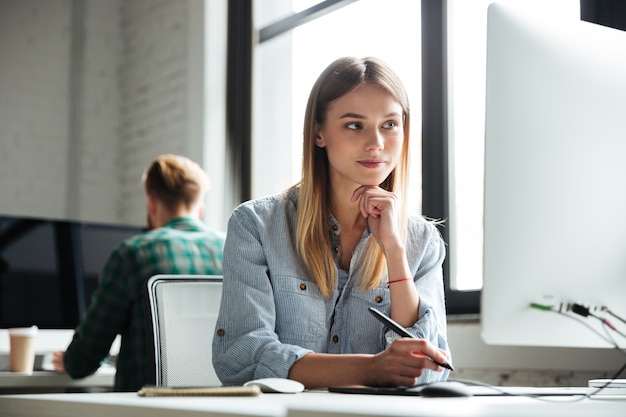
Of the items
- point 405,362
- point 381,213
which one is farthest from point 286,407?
point 381,213

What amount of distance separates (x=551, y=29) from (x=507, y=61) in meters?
0.08

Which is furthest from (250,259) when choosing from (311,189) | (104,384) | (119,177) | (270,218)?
(119,177)

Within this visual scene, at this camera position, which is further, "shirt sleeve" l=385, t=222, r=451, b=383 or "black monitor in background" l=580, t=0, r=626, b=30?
"black monitor in background" l=580, t=0, r=626, b=30

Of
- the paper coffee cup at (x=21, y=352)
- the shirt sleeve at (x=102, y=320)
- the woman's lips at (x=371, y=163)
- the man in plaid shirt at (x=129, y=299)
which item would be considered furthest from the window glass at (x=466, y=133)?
the paper coffee cup at (x=21, y=352)

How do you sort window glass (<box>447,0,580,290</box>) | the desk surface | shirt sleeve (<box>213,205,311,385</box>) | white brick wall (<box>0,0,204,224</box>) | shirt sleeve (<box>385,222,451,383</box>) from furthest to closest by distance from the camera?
white brick wall (<box>0,0,204,224</box>) < window glass (<box>447,0,580,290</box>) < shirt sleeve (<box>385,222,451,383</box>) < shirt sleeve (<box>213,205,311,385</box>) < the desk surface

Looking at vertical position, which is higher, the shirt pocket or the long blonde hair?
the long blonde hair

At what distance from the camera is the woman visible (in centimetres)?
154

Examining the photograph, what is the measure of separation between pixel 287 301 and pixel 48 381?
1175 millimetres

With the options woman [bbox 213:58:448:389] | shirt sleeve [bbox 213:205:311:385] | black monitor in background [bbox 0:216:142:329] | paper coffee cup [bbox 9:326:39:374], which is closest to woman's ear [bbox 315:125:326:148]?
woman [bbox 213:58:448:389]

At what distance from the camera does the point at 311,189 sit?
177cm

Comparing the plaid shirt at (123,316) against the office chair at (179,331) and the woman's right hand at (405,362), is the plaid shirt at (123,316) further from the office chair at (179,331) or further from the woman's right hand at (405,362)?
the woman's right hand at (405,362)

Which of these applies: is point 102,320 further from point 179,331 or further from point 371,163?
point 371,163

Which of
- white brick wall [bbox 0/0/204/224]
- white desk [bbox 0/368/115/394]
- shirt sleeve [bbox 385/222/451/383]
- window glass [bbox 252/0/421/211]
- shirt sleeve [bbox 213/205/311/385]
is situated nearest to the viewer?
shirt sleeve [bbox 213/205/311/385]

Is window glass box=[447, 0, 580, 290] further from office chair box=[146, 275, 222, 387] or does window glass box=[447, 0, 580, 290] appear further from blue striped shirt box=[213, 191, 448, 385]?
office chair box=[146, 275, 222, 387]
